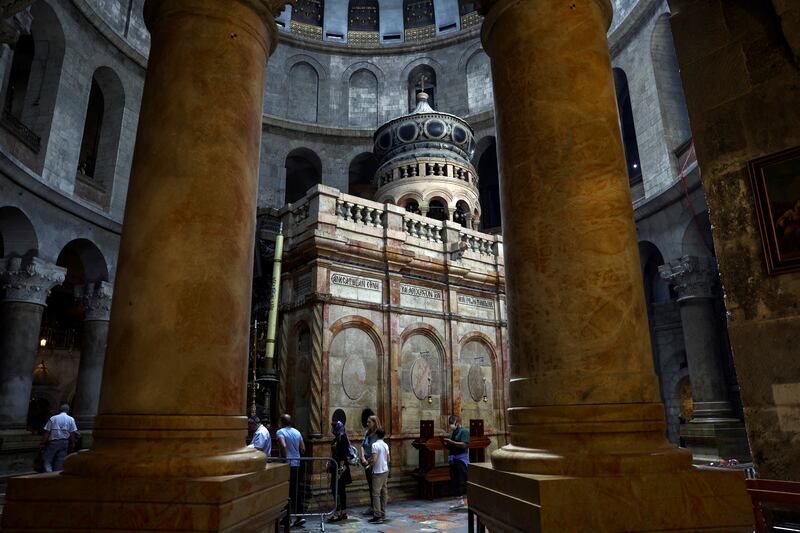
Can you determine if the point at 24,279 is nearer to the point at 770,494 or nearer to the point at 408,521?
the point at 408,521

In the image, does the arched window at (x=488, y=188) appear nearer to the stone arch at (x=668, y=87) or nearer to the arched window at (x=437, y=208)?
the arched window at (x=437, y=208)

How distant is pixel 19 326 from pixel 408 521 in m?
10.6

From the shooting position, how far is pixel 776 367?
18.1 ft

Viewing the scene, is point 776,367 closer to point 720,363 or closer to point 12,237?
point 720,363

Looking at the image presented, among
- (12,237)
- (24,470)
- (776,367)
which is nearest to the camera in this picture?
(776,367)

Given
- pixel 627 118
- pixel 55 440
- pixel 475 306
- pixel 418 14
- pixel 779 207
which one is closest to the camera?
pixel 779 207

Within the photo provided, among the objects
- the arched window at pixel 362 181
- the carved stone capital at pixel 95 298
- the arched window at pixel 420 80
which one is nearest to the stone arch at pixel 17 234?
the carved stone capital at pixel 95 298

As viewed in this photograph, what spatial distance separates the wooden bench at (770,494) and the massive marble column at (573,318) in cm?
158

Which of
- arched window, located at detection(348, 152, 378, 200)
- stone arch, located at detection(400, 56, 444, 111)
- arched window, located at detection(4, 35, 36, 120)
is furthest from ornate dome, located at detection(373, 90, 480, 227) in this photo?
arched window, located at detection(4, 35, 36, 120)

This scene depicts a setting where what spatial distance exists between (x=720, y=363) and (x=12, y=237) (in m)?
18.1

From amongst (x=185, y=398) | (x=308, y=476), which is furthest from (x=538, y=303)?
(x=308, y=476)

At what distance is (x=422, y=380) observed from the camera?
13.1 metres

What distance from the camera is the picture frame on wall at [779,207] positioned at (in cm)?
551

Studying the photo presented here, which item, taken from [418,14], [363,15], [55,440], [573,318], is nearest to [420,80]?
[418,14]
